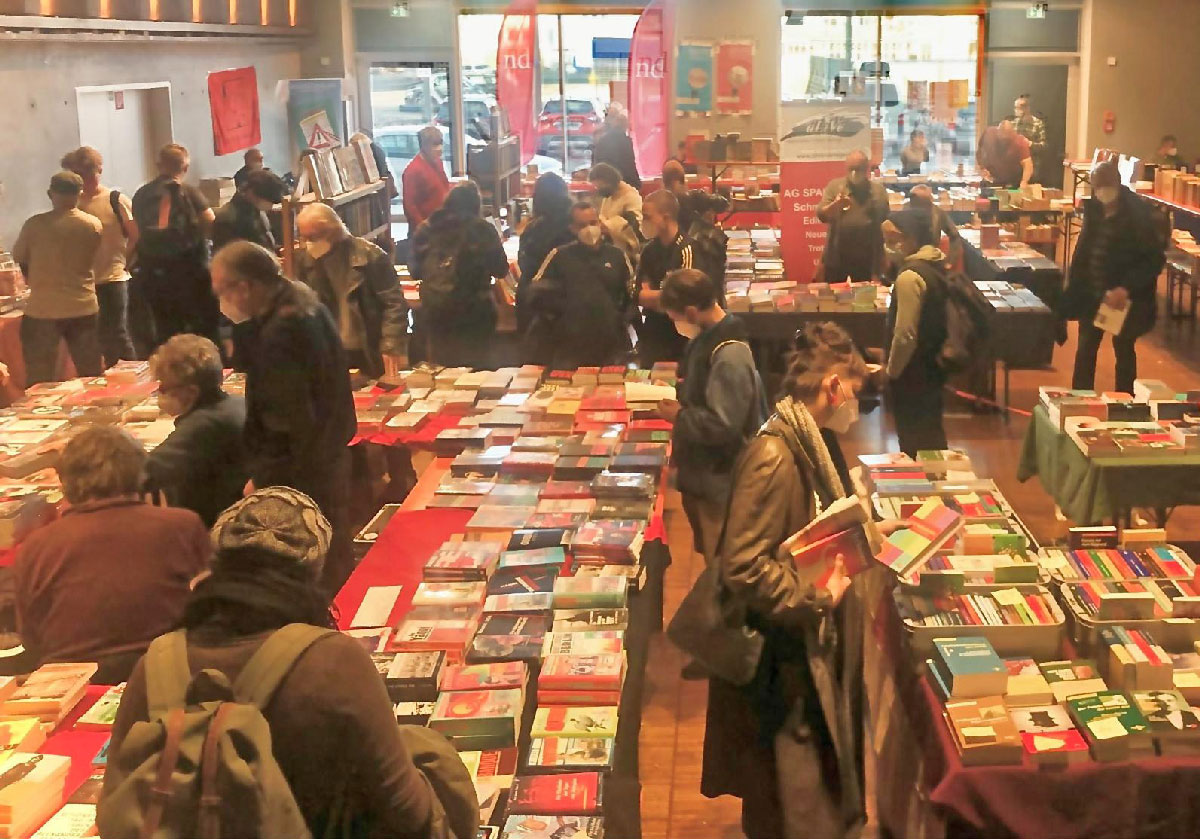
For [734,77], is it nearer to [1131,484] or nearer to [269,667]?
[1131,484]

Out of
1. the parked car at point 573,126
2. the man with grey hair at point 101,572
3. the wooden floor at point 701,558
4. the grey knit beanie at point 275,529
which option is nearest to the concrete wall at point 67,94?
the parked car at point 573,126

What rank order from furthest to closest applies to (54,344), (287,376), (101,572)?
(54,344), (287,376), (101,572)

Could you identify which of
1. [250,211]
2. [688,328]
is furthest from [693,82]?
[688,328]

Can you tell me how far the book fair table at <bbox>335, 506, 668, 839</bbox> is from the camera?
3.11 meters

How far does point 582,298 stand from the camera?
6.70 m

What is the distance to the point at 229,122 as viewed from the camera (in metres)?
12.2

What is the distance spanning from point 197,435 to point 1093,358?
5431 mm

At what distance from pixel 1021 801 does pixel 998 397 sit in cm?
643

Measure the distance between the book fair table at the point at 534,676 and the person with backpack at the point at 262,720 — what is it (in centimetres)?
97

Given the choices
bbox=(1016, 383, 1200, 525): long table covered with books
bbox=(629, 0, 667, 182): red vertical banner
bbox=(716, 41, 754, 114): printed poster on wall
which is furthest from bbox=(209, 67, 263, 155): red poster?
bbox=(1016, 383, 1200, 525): long table covered with books

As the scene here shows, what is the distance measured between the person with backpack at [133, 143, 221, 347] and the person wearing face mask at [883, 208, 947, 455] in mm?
4153

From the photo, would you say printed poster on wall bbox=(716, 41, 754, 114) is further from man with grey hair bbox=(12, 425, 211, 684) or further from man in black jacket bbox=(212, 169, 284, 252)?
man with grey hair bbox=(12, 425, 211, 684)

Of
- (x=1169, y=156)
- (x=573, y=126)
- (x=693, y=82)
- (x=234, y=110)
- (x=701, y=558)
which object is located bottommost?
(x=701, y=558)

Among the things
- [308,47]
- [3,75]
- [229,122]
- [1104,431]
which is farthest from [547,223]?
[308,47]
